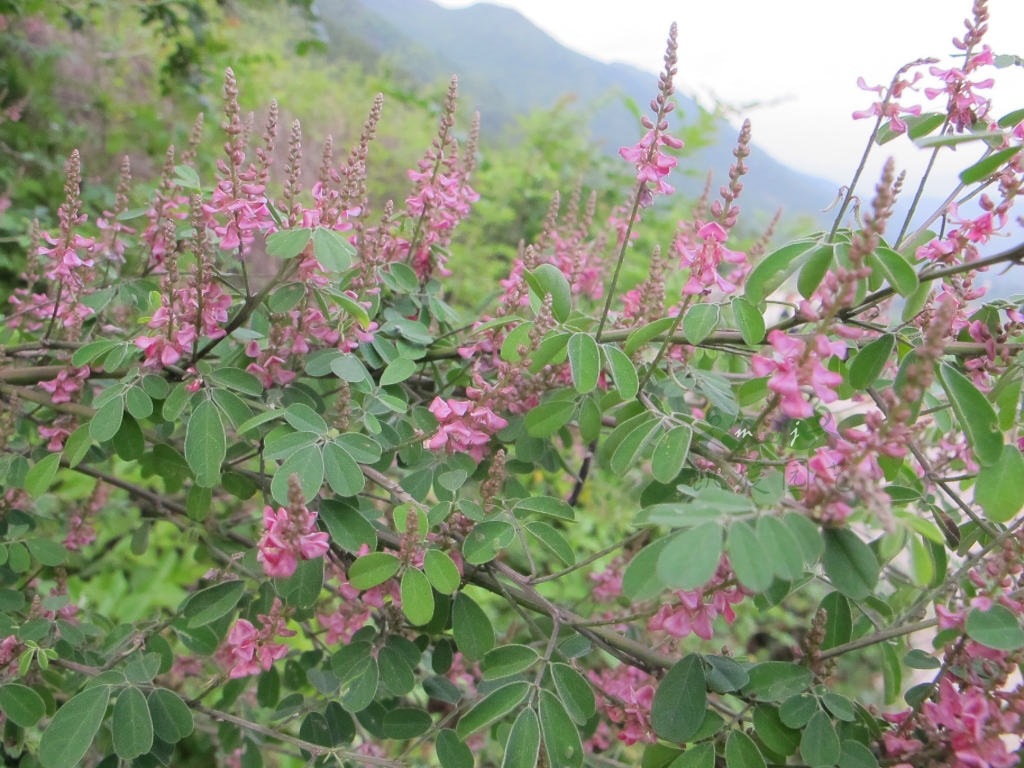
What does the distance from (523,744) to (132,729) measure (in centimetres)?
62

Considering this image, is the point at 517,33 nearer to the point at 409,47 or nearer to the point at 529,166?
the point at 409,47

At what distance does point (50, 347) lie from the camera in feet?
4.49

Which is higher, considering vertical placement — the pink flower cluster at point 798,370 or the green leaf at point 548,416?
the pink flower cluster at point 798,370

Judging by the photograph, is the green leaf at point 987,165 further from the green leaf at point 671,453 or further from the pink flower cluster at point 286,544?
the pink flower cluster at point 286,544

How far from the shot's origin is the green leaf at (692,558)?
2.36ft

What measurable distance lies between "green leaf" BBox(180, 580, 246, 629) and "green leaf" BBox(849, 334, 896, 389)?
104cm

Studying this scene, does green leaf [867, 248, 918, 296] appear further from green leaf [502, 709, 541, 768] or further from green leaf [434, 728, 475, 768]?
green leaf [434, 728, 475, 768]

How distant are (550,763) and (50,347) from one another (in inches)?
46.0

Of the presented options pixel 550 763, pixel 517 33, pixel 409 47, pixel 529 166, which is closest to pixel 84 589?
pixel 550 763

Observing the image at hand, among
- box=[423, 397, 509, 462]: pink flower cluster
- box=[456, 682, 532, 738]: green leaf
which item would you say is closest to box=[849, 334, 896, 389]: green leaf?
box=[423, 397, 509, 462]: pink flower cluster

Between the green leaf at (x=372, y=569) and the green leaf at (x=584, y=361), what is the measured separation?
38cm

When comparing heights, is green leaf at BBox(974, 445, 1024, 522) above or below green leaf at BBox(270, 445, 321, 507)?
above

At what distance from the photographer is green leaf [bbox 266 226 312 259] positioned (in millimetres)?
1079

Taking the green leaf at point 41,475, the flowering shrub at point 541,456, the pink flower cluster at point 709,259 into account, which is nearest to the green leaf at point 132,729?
the flowering shrub at point 541,456
